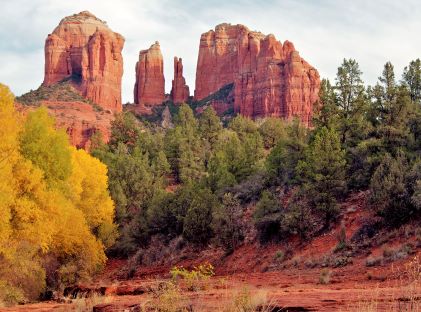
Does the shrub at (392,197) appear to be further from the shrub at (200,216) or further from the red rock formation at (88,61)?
the red rock formation at (88,61)

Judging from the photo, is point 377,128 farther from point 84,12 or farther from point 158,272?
point 84,12

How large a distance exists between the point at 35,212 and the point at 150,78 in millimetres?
136262

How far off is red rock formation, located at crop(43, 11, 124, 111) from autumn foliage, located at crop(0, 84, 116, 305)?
10387 centimetres

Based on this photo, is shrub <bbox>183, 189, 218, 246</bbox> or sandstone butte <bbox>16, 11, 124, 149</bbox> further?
sandstone butte <bbox>16, 11, 124, 149</bbox>

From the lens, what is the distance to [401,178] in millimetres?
26766

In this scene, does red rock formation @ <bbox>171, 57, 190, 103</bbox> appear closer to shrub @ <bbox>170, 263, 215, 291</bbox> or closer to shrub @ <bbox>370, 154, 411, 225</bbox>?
shrub @ <bbox>370, 154, 411, 225</bbox>

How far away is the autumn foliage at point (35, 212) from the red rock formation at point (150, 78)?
123 meters

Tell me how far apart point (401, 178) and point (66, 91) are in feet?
360

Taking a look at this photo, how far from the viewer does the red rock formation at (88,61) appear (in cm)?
13026

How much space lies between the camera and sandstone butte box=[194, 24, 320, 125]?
12000 centimetres

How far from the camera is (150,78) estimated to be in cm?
15312

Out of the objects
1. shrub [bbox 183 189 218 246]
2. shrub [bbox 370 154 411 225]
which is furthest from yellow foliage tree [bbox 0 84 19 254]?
shrub [bbox 183 189 218 246]

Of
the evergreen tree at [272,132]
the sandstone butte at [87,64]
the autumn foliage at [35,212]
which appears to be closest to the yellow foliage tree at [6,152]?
the autumn foliage at [35,212]

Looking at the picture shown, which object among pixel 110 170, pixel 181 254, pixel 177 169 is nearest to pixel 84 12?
pixel 177 169
